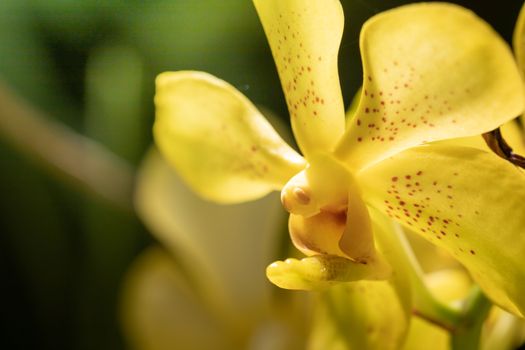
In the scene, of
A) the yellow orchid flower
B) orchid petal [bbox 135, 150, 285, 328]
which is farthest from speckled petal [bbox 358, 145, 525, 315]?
orchid petal [bbox 135, 150, 285, 328]

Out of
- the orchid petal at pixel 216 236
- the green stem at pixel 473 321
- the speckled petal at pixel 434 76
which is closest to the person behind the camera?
the speckled petal at pixel 434 76

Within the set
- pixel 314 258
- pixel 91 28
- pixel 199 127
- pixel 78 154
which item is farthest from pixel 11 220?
pixel 314 258

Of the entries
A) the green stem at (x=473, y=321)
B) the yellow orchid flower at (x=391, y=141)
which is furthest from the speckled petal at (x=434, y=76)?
the green stem at (x=473, y=321)

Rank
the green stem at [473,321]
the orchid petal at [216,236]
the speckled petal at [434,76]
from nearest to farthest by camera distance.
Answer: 1. the speckled petal at [434,76]
2. the green stem at [473,321]
3. the orchid petal at [216,236]

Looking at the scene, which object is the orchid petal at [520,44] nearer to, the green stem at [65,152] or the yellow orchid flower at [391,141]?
the yellow orchid flower at [391,141]

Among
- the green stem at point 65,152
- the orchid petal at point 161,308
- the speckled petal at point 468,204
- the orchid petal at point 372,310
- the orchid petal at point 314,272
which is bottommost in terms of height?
the orchid petal at point 161,308

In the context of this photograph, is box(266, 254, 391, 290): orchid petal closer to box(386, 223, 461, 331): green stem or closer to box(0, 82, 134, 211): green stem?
box(386, 223, 461, 331): green stem

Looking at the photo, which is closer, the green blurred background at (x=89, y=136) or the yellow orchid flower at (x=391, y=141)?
the yellow orchid flower at (x=391, y=141)
